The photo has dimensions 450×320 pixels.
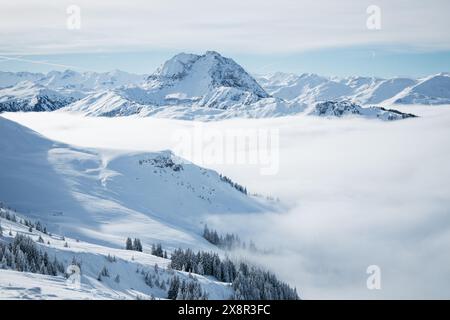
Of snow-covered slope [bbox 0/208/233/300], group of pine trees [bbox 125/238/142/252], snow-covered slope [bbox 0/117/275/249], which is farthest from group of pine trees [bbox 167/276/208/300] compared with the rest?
snow-covered slope [bbox 0/117/275/249]

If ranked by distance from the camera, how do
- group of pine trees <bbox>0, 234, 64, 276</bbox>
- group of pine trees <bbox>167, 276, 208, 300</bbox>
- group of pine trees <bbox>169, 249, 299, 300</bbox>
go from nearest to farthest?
group of pine trees <bbox>0, 234, 64, 276</bbox>, group of pine trees <bbox>167, 276, 208, 300</bbox>, group of pine trees <bbox>169, 249, 299, 300</bbox>

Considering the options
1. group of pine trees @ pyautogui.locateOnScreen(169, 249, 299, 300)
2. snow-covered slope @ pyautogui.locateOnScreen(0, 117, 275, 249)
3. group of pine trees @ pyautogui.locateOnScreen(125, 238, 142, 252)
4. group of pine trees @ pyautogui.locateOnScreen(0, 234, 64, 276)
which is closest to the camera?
group of pine trees @ pyautogui.locateOnScreen(0, 234, 64, 276)

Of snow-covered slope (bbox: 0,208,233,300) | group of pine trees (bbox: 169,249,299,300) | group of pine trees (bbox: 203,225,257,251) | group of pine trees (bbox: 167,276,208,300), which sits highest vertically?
snow-covered slope (bbox: 0,208,233,300)

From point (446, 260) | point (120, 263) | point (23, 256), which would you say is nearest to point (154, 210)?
point (120, 263)

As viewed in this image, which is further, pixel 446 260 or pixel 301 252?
pixel 446 260

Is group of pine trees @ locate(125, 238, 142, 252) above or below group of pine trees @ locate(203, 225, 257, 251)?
above

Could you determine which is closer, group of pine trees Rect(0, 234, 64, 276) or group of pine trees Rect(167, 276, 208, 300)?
group of pine trees Rect(0, 234, 64, 276)

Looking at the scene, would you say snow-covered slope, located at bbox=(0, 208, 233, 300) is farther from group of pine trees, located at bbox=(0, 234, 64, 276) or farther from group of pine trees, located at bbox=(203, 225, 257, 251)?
group of pine trees, located at bbox=(203, 225, 257, 251)
